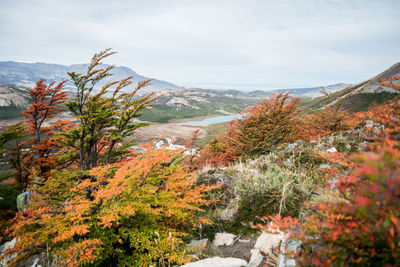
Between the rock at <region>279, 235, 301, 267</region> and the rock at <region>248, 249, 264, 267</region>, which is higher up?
the rock at <region>279, 235, 301, 267</region>

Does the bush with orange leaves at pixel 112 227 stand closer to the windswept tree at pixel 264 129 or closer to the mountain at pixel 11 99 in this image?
the windswept tree at pixel 264 129

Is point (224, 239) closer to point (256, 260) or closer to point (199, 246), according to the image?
point (199, 246)

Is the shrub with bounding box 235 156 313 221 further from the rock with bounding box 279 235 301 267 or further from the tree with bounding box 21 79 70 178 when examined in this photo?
the tree with bounding box 21 79 70 178

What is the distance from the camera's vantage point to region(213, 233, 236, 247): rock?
3.45m

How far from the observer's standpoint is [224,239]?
354 centimetres

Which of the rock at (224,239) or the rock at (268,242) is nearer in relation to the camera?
the rock at (268,242)

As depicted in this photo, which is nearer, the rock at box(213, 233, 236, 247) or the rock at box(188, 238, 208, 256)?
the rock at box(188, 238, 208, 256)

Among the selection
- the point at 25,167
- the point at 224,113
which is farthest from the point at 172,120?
the point at 25,167

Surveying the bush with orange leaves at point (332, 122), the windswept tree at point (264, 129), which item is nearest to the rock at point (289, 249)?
the windswept tree at point (264, 129)

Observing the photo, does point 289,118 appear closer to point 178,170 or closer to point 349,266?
point 178,170

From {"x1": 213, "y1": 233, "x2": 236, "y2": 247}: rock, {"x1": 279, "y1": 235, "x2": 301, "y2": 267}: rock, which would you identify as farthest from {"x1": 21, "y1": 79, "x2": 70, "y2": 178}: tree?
{"x1": 279, "y1": 235, "x2": 301, "y2": 267}: rock

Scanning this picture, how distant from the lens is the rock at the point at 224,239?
11.3ft

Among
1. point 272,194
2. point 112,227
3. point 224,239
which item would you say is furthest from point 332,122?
point 112,227

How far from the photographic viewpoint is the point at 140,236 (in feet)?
11.0
